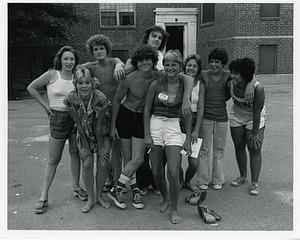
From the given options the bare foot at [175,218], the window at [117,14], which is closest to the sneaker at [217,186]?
the bare foot at [175,218]

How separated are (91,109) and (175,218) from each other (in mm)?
1370

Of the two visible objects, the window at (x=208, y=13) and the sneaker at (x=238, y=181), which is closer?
the sneaker at (x=238, y=181)

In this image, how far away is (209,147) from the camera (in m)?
4.17

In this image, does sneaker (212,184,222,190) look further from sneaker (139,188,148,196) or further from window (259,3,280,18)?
window (259,3,280,18)

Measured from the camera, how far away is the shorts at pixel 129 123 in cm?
365

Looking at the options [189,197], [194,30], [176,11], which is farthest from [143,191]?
[194,30]

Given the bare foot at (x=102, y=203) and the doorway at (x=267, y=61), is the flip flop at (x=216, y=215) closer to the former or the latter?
the bare foot at (x=102, y=203)

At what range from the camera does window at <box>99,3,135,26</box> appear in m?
17.8

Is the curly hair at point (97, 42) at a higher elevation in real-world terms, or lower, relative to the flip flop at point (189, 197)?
higher

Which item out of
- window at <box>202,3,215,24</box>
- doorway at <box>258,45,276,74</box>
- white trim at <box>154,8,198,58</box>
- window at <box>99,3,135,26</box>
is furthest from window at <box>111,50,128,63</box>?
doorway at <box>258,45,276,74</box>

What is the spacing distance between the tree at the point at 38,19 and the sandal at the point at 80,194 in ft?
32.9

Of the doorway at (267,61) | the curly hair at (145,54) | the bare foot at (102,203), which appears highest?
the doorway at (267,61)

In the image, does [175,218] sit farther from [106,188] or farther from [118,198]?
[106,188]
